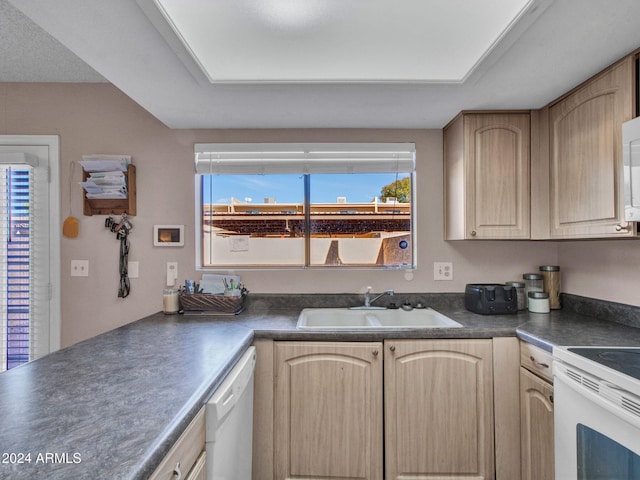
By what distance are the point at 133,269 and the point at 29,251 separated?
668 mm

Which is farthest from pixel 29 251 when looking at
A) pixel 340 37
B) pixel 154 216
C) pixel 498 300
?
pixel 498 300

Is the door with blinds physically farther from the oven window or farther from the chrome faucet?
the oven window

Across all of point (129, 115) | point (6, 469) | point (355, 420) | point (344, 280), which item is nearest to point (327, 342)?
point (355, 420)

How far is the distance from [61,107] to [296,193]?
168 centimetres

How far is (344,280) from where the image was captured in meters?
2.21

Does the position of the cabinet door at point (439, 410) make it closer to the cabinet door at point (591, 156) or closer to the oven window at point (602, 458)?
the oven window at point (602, 458)

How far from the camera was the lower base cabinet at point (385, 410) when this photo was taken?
159 centimetres

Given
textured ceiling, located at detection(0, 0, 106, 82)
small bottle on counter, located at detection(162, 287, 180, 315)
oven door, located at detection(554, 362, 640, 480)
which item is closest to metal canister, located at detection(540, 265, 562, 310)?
oven door, located at detection(554, 362, 640, 480)

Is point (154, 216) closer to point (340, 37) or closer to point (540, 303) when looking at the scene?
point (340, 37)

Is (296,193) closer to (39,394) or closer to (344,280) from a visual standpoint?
(344,280)

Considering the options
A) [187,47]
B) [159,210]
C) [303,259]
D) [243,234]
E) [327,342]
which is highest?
[187,47]

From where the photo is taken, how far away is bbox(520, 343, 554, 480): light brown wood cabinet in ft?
4.53

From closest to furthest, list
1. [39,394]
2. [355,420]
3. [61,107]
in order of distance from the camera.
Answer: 1. [39,394]
2. [355,420]
3. [61,107]

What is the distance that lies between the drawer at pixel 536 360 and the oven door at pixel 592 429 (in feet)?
0.34
